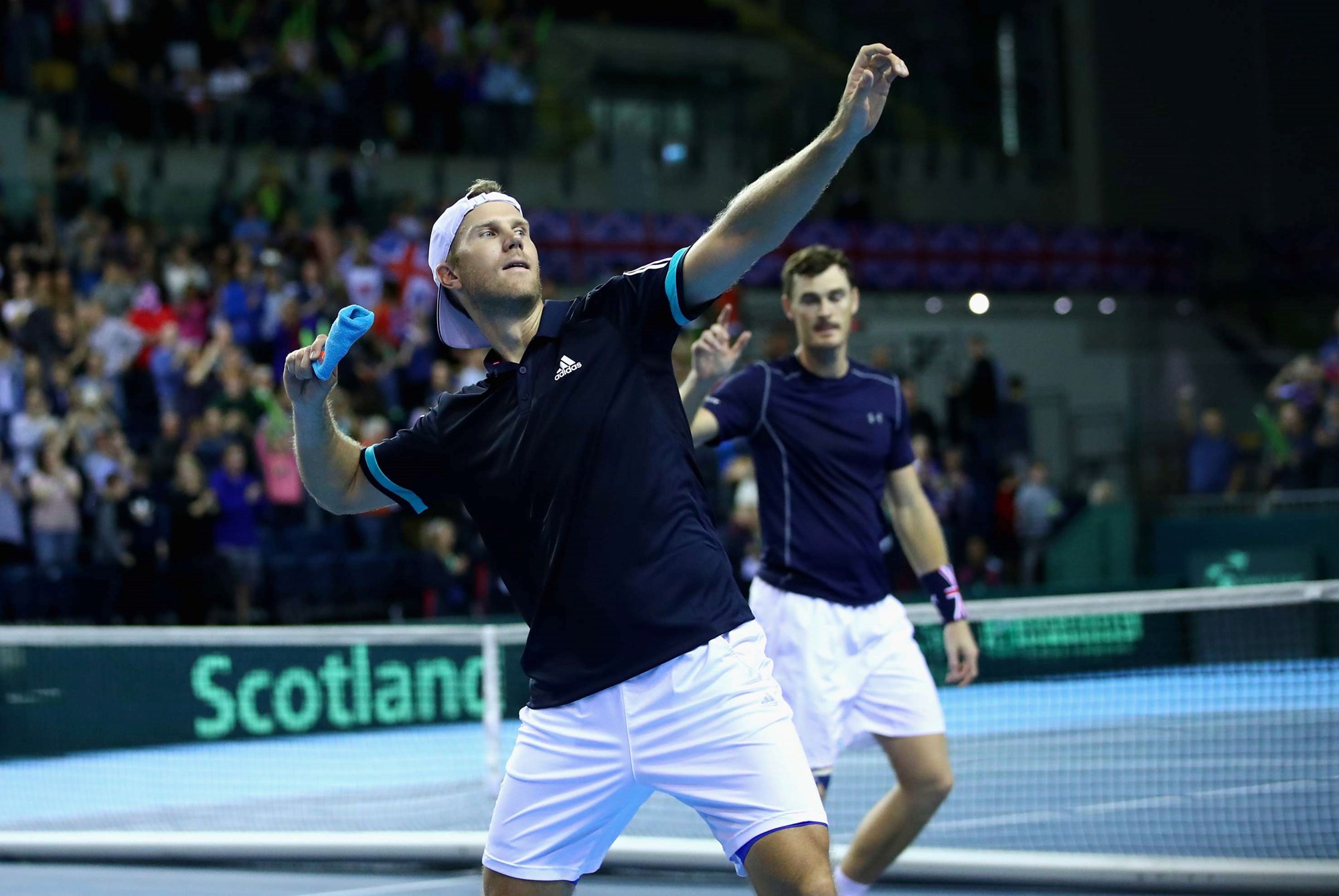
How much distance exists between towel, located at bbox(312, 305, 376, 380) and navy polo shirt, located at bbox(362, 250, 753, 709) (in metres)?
0.38

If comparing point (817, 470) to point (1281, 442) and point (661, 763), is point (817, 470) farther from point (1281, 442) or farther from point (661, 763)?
point (1281, 442)

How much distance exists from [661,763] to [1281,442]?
16000 millimetres

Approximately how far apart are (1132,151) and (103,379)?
20.4 metres

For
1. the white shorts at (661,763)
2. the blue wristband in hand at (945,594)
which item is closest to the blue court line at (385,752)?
the blue wristband in hand at (945,594)

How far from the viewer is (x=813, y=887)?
380 cm

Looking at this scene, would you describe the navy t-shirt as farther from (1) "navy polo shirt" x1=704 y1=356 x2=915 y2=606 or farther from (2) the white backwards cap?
(2) the white backwards cap

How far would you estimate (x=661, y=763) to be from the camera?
398cm

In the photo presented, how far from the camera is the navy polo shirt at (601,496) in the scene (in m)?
4.01

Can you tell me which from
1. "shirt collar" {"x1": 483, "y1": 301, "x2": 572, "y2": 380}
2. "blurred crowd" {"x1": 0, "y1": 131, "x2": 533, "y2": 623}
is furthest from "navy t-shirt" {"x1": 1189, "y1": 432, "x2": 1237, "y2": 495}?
"shirt collar" {"x1": 483, "y1": 301, "x2": 572, "y2": 380}

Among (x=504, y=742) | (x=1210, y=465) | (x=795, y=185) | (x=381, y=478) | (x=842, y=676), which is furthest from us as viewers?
(x=1210, y=465)

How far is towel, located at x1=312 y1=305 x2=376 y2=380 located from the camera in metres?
4.02

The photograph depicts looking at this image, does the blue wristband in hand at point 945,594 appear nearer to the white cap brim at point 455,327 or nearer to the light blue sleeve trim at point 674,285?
the white cap brim at point 455,327

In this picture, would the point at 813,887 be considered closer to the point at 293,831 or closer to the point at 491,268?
the point at 491,268

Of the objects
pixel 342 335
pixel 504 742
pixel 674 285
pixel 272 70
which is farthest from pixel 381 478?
pixel 272 70
